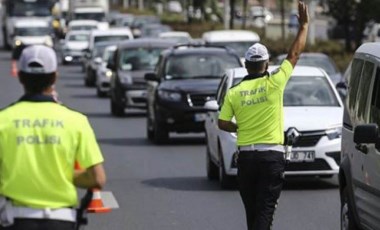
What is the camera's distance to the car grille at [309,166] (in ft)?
52.9

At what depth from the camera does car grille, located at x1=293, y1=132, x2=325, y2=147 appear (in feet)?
53.2

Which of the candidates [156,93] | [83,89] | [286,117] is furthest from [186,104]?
[83,89]

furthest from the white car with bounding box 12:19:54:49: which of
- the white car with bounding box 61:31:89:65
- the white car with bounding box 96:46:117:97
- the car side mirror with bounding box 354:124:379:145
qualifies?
the car side mirror with bounding box 354:124:379:145

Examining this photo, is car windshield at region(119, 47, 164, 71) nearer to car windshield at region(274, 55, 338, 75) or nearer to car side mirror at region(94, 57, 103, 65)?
car windshield at region(274, 55, 338, 75)

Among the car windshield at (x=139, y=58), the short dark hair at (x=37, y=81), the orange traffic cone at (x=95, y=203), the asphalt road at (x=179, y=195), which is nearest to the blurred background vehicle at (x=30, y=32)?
the car windshield at (x=139, y=58)

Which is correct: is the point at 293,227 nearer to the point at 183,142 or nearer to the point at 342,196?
the point at 342,196

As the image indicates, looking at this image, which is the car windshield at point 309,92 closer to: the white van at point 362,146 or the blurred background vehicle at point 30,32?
the white van at point 362,146

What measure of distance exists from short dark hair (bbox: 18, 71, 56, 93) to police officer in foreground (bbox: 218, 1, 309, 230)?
3.59 m

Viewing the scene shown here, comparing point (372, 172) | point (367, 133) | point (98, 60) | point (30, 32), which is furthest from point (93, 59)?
point (367, 133)

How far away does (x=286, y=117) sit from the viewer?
1642 cm

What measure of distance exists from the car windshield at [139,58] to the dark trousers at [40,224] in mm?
24332

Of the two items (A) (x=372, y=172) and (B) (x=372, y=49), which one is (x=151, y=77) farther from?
(A) (x=372, y=172)

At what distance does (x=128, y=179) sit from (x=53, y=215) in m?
11.7

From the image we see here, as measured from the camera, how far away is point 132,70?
30938 mm
